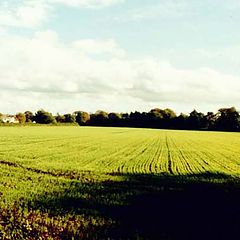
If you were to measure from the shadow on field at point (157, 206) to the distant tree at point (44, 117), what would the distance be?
170 meters

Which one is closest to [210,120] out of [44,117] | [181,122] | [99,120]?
[181,122]

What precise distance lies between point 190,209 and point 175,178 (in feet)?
27.7

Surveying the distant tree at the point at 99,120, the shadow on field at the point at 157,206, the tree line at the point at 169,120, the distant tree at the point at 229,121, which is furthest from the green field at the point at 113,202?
the distant tree at the point at 99,120

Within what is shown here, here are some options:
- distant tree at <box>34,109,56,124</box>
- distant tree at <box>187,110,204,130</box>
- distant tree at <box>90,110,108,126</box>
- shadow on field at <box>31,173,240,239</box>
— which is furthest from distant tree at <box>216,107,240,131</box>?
shadow on field at <box>31,173,240,239</box>

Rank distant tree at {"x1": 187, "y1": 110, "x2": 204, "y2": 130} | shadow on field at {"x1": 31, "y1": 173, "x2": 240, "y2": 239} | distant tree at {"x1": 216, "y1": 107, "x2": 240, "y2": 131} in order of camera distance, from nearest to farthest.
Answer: shadow on field at {"x1": 31, "y1": 173, "x2": 240, "y2": 239} → distant tree at {"x1": 216, "y1": 107, "x2": 240, "y2": 131} → distant tree at {"x1": 187, "y1": 110, "x2": 204, "y2": 130}

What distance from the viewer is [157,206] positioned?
15062mm

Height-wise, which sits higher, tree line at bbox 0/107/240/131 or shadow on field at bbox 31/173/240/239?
tree line at bbox 0/107/240/131

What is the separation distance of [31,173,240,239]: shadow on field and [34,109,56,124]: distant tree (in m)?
170

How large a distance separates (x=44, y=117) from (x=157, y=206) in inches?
7055

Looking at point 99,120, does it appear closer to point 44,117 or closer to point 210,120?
point 44,117

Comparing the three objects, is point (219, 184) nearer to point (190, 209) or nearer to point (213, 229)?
point (190, 209)

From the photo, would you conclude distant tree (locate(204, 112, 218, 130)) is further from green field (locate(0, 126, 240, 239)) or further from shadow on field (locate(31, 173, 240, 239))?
shadow on field (locate(31, 173, 240, 239))

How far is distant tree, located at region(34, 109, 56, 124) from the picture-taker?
188125 mm

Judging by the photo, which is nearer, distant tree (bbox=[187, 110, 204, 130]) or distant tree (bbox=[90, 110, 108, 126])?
distant tree (bbox=[187, 110, 204, 130])
